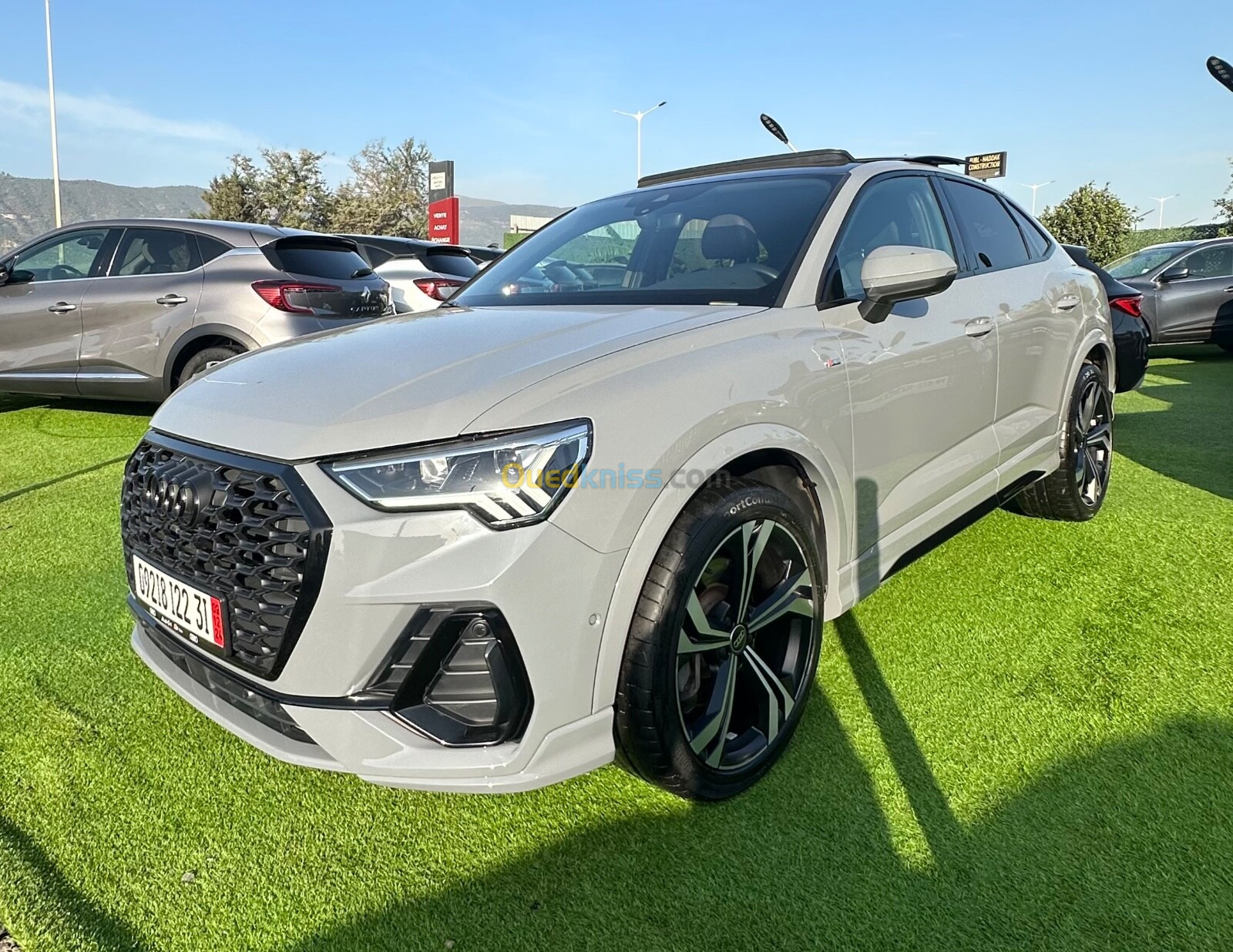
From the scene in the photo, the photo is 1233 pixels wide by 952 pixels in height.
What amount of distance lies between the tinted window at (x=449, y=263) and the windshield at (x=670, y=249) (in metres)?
4.87

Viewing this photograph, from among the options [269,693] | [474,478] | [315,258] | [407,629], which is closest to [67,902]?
[269,693]

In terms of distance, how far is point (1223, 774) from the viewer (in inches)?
82.3

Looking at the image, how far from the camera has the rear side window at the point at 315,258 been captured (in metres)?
5.81

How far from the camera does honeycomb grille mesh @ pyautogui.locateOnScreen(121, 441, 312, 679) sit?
1634 mm

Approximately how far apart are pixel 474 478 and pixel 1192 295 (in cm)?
1157

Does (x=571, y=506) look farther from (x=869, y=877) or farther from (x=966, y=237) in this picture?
(x=966, y=237)

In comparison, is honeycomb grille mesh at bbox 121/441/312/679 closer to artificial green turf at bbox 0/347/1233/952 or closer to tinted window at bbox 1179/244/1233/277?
artificial green turf at bbox 0/347/1233/952

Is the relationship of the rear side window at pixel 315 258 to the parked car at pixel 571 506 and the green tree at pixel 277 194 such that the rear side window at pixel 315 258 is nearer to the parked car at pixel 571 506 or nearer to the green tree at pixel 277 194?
the parked car at pixel 571 506

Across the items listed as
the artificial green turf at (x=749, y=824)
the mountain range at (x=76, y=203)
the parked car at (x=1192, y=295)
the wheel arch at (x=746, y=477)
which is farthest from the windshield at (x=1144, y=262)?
the mountain range at (x=76, y=203)

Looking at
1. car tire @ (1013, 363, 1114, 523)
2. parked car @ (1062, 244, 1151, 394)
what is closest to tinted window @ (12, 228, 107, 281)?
car tire @ (1013, 363, 1114, 523)

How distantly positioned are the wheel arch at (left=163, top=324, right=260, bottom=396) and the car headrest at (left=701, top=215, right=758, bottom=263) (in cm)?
395

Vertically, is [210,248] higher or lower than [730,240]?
higher

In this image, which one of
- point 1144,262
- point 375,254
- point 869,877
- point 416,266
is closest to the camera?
point 869,877

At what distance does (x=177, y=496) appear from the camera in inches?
72.8
